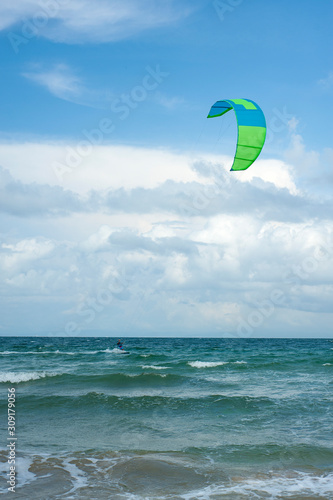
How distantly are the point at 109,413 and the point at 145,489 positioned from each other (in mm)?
5840

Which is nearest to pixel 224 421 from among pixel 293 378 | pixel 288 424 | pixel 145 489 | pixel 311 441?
pixel 288 424

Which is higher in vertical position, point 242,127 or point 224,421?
point 242,127

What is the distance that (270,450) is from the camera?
8.84 m

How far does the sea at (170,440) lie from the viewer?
676cm

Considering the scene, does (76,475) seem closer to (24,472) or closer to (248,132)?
(24,472)

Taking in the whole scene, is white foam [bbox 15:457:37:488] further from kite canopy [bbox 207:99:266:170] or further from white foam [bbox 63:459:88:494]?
kite canopy [bbox 207:99:266:170]

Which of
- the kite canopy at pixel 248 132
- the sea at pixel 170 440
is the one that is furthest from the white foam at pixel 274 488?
the kite canopy at pixel 248 132

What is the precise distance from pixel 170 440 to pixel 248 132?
7185 mm

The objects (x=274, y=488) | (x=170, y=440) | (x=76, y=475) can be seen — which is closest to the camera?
(x=274, y=488)

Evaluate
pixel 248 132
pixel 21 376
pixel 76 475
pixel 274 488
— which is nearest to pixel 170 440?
pixel 76 475

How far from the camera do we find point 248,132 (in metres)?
10.8

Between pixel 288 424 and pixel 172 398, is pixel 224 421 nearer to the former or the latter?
pixel 288 424

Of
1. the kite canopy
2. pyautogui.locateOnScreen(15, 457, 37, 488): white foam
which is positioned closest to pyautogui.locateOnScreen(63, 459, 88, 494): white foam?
pyautogui.locateOnScreen(15, 457, 37, 488): white foam

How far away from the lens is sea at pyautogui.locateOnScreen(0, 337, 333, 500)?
22.2 feet
